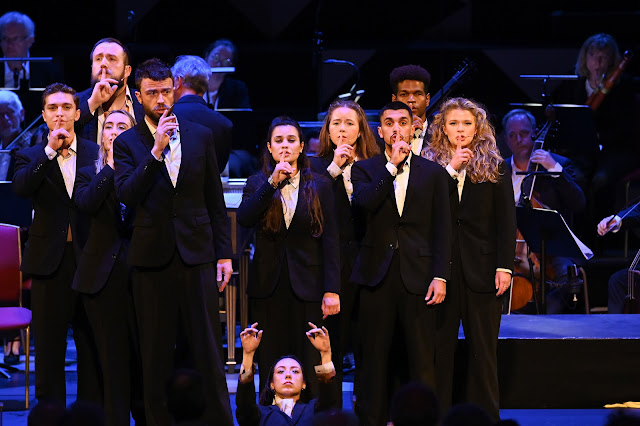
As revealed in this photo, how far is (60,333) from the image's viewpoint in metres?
4.74

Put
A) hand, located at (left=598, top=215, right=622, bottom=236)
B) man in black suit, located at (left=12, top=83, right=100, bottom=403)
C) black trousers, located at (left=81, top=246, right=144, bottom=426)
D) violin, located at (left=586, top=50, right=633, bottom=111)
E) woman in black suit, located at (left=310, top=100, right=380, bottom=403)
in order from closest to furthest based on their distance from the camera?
black trousers, located at (left=81, top=246, right=144, bottom=426), man in black suit, located at (left=12, top=83, right=100, bottom=403), woman in black suit, located at (left=310, top=100, right=380, bottom=403), hand, located at (left=598, top=215, right=622, bottom=236), violin, located at (left=586, top=50, right=633, bottom=111)

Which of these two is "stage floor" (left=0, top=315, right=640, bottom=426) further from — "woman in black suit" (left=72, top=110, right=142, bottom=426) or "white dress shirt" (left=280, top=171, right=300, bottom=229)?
"white dress shirt" (left=280, top=171, right=300, bottom=229)

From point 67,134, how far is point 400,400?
2.17 m

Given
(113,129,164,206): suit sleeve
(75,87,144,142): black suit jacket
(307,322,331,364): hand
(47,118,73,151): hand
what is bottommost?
(307,322,331,364): hand

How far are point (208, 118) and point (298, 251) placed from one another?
41.4 inches

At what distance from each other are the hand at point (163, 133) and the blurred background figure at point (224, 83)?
3.16 meters

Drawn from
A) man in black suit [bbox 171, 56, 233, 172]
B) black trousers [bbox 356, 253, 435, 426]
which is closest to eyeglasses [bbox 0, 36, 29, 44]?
man in black suit [bbox 171, 56, 233, 172]

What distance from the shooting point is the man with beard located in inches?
196

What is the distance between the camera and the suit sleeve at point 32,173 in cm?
466

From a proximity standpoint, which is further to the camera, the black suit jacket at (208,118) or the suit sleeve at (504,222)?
the black suit jacket at (208,118)

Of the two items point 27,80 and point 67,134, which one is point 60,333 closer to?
point 67,134

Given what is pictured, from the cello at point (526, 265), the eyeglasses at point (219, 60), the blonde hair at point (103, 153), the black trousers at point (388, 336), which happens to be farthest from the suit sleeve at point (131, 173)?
the eyeglasses at point (219, 60)

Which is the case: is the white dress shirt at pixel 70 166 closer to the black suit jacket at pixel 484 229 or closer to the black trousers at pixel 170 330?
the black trousers at pixel 170 330

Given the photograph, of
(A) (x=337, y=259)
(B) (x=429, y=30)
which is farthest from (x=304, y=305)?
(B) (x=429, y=30)
